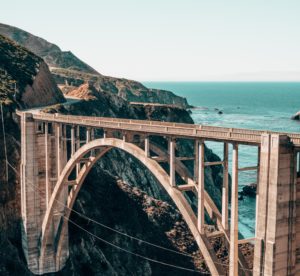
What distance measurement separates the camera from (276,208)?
26.2 meters

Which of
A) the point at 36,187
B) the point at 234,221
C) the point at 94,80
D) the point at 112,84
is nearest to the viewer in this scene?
the point at 234,221

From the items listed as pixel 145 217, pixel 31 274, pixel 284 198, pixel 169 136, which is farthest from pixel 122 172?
pixel 284 198

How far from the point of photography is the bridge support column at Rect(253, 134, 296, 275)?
26172 mm

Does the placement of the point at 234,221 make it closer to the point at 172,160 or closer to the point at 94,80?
the point at 172,160

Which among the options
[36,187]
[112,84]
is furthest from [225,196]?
[112,84]

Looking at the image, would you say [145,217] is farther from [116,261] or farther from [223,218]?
[223,218]

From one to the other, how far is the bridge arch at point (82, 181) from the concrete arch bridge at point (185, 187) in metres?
0.07

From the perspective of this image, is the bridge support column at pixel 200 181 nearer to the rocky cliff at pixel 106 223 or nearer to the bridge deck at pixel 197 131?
the bridge deck at pixel 197 131

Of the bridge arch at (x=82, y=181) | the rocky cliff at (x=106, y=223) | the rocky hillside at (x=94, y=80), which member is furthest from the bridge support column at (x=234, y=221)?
the rocky hillside at (x=94, y=80)

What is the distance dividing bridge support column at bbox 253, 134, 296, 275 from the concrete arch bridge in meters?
0.06

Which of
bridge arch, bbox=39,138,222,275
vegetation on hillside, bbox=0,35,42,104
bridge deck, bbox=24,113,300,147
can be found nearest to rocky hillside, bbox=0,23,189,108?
vegetation on hillside, bbox=0,35,42,104

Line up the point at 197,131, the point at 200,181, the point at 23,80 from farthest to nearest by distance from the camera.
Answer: the point at 23,80, the point at 197,131, the point at 200,181

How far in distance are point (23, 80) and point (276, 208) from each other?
5743cm

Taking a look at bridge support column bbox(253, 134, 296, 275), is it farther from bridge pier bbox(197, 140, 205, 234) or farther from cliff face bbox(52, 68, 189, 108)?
cliff face bbox(52, 68, 189, 108)
